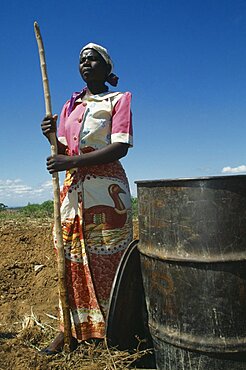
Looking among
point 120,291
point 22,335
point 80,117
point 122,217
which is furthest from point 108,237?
point 22,335

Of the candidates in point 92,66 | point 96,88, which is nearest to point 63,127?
point 96,88

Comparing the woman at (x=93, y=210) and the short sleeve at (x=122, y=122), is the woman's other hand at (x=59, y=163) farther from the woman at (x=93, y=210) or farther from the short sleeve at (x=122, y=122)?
the short sleeve at (x=122, y=122)

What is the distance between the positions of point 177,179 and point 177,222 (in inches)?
8.2

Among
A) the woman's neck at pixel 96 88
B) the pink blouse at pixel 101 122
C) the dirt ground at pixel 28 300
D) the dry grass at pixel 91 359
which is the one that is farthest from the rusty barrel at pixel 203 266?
the woman's neck at pixel 96 88

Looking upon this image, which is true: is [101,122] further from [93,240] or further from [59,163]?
[93,240]

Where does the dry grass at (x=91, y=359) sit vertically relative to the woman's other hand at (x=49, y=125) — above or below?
below

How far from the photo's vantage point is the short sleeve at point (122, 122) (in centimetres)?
235

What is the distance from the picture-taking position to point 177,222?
1.99 metres

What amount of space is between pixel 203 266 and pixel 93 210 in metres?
0.76

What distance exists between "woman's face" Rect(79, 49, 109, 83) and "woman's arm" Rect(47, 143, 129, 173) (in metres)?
0.46

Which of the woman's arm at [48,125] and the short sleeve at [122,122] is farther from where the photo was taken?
the woman's arm at [48,125]

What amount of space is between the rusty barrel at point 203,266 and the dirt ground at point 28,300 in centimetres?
61

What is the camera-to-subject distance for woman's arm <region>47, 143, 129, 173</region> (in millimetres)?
2334

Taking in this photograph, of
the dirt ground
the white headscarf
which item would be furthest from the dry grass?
the white headscarf
